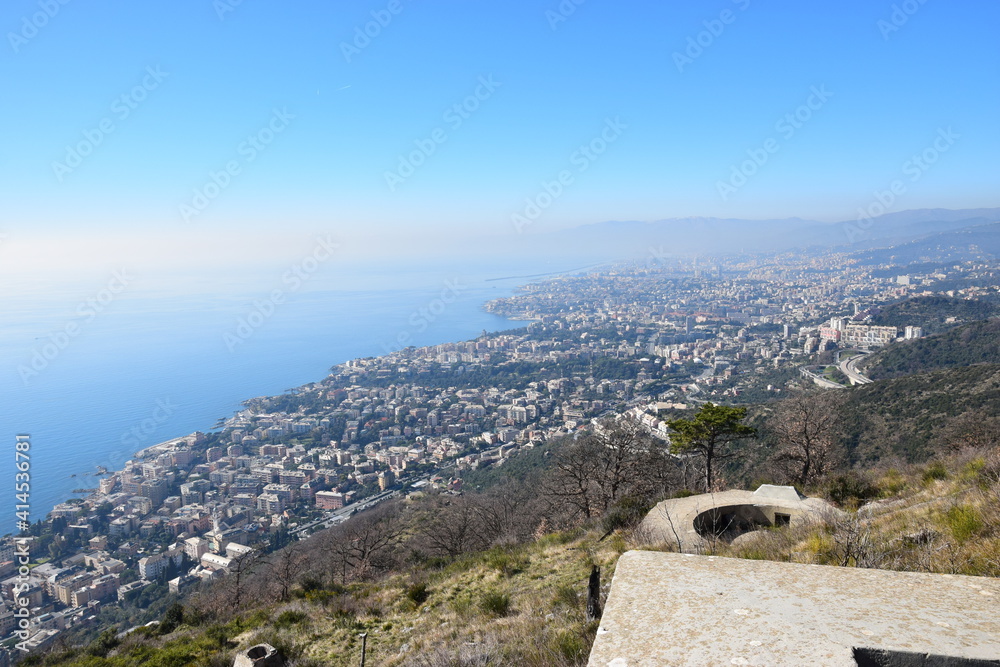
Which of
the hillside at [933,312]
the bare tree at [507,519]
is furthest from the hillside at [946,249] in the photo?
the bare tree at [507,519]

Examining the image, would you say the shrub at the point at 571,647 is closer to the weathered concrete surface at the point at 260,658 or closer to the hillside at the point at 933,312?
the weathered concrete surface at the point at 260,658

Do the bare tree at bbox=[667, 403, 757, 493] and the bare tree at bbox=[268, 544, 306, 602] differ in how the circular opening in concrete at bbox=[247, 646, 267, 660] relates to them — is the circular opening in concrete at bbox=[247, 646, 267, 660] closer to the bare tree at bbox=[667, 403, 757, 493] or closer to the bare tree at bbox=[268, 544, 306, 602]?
the bare tree at bbox=[268, 544, 306, 602]

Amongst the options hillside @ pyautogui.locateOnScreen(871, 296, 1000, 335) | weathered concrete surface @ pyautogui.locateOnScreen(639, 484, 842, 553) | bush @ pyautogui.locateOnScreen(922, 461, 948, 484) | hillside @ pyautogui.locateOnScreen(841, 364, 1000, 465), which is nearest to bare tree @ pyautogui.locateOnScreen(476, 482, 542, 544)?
weathered concrete surface @ pyautogui.locateOnScreen(639, 484, 842, 553)

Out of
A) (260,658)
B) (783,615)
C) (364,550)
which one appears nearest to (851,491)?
(783,615)

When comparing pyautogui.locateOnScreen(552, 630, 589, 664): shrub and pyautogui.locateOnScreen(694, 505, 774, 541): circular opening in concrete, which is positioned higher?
pyautogui.locateOnScreen(552, 630, 589, 664): shrub

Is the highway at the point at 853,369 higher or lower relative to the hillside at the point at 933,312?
lower

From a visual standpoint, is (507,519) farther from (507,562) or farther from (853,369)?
(853,369)
